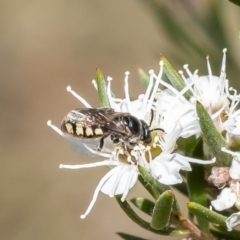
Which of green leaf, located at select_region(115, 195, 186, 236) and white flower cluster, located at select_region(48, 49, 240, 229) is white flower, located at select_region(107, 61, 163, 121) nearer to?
white flower cluster, located at select_region(48, 49, 240, 229)

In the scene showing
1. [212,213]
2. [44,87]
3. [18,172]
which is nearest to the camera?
[212,213]

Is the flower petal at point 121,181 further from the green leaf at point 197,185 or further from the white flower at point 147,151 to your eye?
the green leaf at point 197,185

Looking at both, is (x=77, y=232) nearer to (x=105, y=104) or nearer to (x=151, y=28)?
(x=151, y=28)

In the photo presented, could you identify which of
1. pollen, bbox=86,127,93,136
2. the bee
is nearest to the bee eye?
the bee

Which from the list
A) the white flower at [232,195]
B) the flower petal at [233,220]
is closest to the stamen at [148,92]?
the white flower at [232,195]

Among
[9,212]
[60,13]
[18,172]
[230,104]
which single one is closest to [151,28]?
[60,13]
